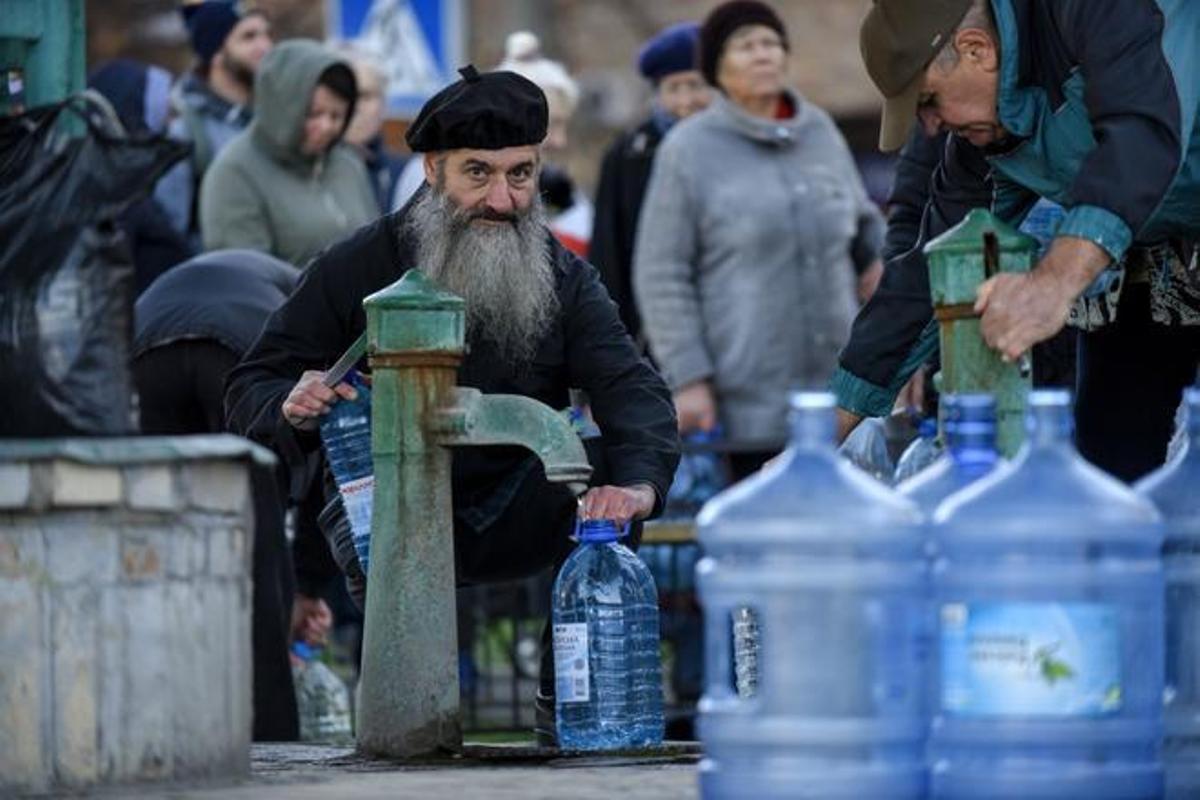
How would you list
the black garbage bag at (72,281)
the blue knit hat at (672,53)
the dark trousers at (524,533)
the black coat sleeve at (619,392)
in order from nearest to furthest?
1. the black garbage bag at (72,281)
2. the black coat sleeve at (619,392)
3. the dark trousers at (524,533)
4. the blue knit hat at (672,53)

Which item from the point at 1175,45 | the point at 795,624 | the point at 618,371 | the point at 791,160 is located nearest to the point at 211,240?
the point at 791,160

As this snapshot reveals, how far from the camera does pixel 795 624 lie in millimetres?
5020

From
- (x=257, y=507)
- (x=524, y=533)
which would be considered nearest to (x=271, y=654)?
(x=257, y=507)

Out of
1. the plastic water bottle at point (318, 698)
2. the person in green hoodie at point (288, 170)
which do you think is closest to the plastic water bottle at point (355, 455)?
the plastic water bottle at point (318, 698)

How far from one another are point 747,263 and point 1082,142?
4.91 meters

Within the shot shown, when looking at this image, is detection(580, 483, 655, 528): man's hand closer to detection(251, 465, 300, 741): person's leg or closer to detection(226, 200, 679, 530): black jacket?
detection(226, 200, 679, 530): black jacket

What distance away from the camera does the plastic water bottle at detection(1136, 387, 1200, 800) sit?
5426 mm

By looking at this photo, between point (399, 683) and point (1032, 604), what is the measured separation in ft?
7.04

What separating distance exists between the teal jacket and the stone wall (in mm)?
1686

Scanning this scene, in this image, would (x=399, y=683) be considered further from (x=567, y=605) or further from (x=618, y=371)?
(x=618, y=371)

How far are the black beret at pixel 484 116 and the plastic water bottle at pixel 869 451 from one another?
3.75ft

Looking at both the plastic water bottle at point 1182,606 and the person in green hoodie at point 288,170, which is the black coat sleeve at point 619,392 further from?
the person in green hoodie at point 288,170

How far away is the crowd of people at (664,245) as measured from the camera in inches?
255

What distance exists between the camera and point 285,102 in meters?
11.3
